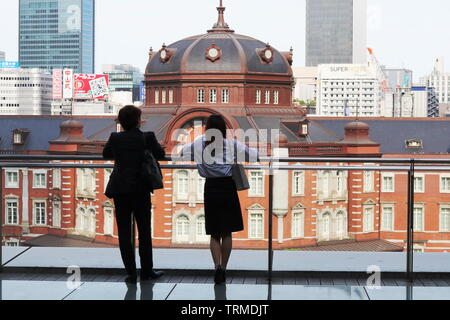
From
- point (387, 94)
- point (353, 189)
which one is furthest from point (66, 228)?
point (387, 94)

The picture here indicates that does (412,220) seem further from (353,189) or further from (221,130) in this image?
(221,130)

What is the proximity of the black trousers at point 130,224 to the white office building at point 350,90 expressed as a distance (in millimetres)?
186708

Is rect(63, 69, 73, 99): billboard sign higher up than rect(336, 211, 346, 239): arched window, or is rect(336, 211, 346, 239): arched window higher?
rect(63, 69, 73, 99): billboard sign

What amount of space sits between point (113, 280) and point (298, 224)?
2050 mm

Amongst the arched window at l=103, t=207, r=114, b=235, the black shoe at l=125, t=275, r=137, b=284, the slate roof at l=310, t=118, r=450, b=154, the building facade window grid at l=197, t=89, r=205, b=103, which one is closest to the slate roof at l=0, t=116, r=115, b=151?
the building facade window grid at l=197, t=89, r=205, b=103

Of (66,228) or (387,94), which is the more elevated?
(387,94)

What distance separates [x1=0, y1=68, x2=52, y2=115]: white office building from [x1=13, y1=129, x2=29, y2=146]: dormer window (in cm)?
12977

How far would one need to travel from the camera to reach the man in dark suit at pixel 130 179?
24.6 feet

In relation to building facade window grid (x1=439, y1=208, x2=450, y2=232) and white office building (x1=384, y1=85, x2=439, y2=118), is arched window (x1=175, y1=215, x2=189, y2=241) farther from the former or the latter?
white office building (x1=384, y1=85, x2=439, y2=118)

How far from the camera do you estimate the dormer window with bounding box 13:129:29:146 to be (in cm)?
5911

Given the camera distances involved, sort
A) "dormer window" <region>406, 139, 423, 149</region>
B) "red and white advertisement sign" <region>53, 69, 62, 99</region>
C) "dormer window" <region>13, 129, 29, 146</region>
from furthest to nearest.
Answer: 1. "red and white advertisement sign" <region>53, 69, 62, 99</region>
2. "dormer window" <region>13, 129, 29, 146</region>
3. "dormer window" <region>406, 139, 423, 149</region>

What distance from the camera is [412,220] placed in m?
8.38
